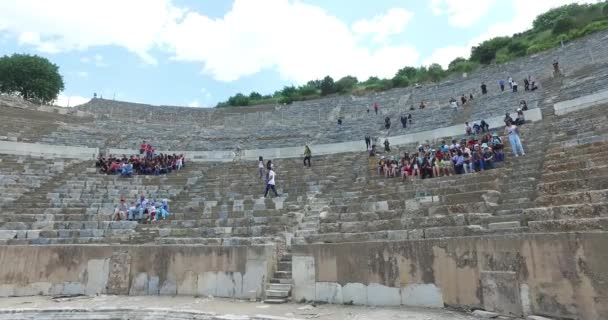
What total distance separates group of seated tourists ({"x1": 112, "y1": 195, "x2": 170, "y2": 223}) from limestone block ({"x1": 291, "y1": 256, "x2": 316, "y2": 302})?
6284 millimetres

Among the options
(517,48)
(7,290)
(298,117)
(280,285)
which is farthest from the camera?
(517,48)

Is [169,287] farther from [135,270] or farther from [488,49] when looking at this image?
[488,49]

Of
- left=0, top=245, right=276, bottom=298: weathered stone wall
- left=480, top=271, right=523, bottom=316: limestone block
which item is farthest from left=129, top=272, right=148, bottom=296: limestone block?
left=480, top=271, right=523, bottom=316: limestone block

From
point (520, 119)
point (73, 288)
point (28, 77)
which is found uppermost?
point (28, 77)

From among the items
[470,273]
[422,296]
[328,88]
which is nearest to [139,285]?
[422,296]

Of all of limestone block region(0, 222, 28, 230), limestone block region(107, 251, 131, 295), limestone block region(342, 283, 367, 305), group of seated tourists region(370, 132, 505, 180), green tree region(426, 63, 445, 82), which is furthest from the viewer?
green tree region(426, 63, 445, 82)

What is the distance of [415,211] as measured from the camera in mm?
8516

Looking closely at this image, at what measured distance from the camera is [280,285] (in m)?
8.32

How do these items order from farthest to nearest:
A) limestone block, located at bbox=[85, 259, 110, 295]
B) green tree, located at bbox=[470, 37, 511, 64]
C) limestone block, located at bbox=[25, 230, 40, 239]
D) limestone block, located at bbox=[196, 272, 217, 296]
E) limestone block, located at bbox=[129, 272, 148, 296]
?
green tree, located at bbox=[470, 37, 511, 64] < limestone block, located at bbox=[25, 230, 40, 239] < limestone block, located at bbox=[85, 259, 110, 295] < limestone block, located at bbox=[129, 272, 148, 296] < limestone block, located at bbox=[196, 272, 217, 296]

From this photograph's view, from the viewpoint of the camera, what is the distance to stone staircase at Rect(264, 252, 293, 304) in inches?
316

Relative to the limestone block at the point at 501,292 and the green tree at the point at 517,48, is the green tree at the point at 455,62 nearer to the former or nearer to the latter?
the green tree at the point at 517,48

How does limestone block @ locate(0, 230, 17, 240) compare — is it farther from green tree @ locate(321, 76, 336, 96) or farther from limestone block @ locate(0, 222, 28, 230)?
green tree @ locate(321, 76, 336, 96)

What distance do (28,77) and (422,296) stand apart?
1811 inches

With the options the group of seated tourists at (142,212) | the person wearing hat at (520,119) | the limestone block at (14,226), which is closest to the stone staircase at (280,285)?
the group of seated tourists at (142,212)
